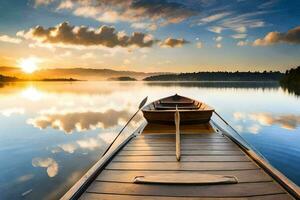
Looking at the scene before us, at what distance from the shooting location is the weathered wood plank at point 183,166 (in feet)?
17.3

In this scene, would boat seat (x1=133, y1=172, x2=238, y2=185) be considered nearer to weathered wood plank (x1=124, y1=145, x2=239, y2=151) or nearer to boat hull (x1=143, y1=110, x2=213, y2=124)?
weathered wood plank (x1=124, y1=145, x2=239, y2=151)

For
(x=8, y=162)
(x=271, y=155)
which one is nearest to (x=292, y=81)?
(x=271, y=155)

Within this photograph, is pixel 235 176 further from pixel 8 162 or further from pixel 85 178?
pixel 8 162

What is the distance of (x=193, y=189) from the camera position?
13.7ft

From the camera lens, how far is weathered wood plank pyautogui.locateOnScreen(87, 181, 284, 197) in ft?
13.2

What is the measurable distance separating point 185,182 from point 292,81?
11825 centimetres

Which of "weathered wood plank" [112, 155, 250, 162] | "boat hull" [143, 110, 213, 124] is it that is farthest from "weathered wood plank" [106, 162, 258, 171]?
"boat hull" [143, 110, 213, 124]

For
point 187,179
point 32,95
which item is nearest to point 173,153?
point 187,179

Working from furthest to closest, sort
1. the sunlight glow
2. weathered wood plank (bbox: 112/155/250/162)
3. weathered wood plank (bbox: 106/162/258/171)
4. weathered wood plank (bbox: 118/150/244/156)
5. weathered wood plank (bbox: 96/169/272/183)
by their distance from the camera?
the sunlight glow
weathered wood plank (bbox: 118/150/244/156)
weathered wood plank (bbox: 112/155/250/162)
weathered wood plank (bbox: 106/162/258/171)
weathered wood plank (bbox: 96/169/272/183)

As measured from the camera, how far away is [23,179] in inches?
333

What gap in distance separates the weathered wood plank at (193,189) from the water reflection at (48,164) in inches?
215

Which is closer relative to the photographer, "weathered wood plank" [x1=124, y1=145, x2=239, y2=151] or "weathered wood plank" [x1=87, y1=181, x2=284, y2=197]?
"weathered wood plank" [x1=87, y1=181, x2=284, y2=197]

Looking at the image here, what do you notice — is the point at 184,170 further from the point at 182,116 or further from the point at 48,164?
the point at 48,164

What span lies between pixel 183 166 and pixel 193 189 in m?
1.22
